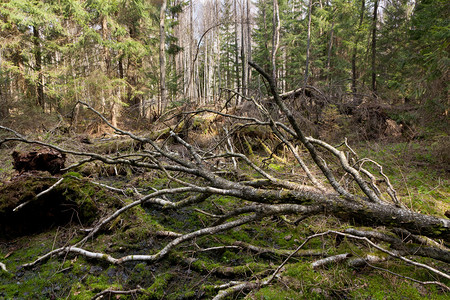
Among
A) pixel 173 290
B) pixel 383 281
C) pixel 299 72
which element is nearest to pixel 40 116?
pixel 173 290

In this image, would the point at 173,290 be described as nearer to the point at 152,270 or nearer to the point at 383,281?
the point at 152,270

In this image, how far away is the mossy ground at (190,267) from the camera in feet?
5.74

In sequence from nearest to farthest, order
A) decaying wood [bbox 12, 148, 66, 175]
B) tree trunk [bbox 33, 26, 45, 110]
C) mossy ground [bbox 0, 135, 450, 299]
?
mossy ground [bbox 0, 135, 450, 299] → decaying wood [bbox 12, 148, 66, 175] → tree trunk [bbox 33, 26, 45, 110]

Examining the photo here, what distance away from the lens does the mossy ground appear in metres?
1.75

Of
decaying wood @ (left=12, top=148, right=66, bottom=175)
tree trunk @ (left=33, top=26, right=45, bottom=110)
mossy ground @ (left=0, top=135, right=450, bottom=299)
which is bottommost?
mossy ground @ (left=0, top=135, right=450, bottom=299)

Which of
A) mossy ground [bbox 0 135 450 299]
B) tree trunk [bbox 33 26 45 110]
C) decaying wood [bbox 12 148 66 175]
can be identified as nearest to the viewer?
mossy ground [bbox 0 135 450 299]

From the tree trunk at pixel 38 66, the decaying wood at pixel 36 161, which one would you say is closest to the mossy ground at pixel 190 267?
the decaying wood at pixel 36 161

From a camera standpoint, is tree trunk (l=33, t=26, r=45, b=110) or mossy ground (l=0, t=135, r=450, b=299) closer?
mossy ground (l=0, t=135, r=450, b=299)

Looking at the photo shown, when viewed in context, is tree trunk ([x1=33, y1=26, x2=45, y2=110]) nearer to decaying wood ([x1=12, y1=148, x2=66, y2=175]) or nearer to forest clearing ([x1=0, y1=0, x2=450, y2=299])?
forest clearing ([x1=0, y1=0, x2=450, y2=299])

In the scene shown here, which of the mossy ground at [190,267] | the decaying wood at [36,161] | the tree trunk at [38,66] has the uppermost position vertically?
the tree trunk at [38,66]

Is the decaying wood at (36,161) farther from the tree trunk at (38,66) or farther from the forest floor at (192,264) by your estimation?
the tree trunk at (38,66)

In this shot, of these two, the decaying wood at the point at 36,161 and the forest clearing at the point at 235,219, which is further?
the decaying wood at the point at 36,161

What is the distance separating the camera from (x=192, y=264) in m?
2.21

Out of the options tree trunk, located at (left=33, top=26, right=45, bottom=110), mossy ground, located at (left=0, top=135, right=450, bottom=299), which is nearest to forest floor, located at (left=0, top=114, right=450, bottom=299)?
mossy ground, located at (left=0, top=135, right=450, bottom=299)
